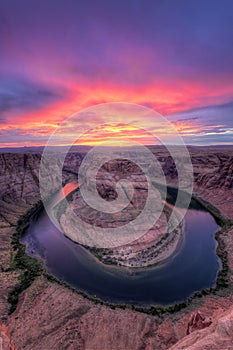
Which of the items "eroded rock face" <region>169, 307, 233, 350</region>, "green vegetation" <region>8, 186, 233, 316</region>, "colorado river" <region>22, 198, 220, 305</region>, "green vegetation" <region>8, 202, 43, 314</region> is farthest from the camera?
"colorado river" <region>22, 198, 220, 305</region>

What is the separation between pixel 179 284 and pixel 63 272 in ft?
37.7

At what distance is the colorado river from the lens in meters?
19.2

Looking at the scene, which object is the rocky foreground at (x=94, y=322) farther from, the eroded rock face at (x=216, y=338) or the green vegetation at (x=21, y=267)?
the green vegetation at (x=21, y=267)

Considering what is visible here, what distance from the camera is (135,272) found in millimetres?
22031

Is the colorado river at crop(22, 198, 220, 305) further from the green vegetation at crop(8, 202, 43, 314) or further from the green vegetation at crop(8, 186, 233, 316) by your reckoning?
the green vegetation at crop(8, 202, 43, 314)

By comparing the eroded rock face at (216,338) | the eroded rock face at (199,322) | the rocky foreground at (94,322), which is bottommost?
the rocky foreground at (94,322)

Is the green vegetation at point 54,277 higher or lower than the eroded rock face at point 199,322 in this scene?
lower

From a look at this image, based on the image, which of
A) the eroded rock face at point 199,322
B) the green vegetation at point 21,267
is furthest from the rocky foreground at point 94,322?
the green vegetation at point 21,267

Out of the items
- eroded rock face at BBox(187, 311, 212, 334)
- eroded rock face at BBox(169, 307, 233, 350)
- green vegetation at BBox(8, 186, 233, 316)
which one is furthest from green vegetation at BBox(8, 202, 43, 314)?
eroded rock face at BBox(169, 307, 233, 350)

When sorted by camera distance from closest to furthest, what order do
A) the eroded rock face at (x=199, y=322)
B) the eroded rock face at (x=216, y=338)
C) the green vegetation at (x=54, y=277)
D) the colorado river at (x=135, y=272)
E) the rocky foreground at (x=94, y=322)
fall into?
the eroded rock face at (x=216, y=338) < the rocky foreground at (x=94, y=322) < the eroded rock face at (x=199, y=322) < the green vegetation at (x=54, y=277) < the colorado river at (x=135, y=272)

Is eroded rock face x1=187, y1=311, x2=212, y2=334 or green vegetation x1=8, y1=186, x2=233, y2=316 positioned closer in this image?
eroded rock face x1=187, y1=311, x2=212, y2=334

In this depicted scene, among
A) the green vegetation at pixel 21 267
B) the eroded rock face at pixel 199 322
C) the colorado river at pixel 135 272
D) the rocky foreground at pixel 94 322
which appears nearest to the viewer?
the rocky foreground at pixel 94 322

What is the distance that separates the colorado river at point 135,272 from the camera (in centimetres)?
1917

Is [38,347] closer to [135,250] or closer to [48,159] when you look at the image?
[135,250]
